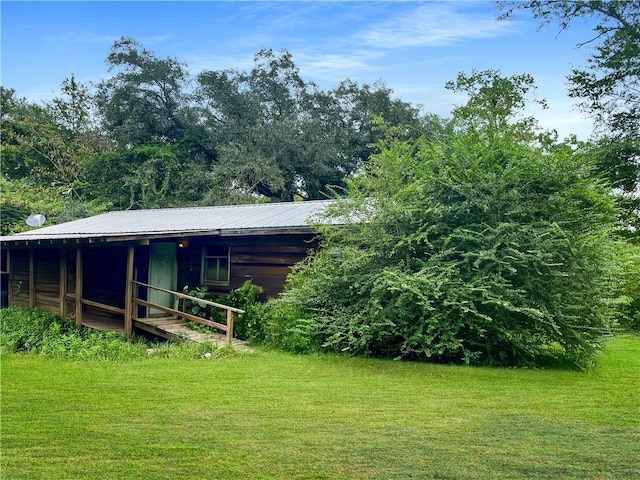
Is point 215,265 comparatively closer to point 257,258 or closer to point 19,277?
point 257,258

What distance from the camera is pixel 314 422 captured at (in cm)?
527

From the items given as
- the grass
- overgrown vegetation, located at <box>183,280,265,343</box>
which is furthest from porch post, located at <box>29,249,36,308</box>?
the grass

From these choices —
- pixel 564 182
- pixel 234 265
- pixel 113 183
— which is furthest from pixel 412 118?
pixel 564 182

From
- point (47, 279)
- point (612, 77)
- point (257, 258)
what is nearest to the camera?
point (257, 258)

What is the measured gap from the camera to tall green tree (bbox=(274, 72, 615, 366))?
852cm

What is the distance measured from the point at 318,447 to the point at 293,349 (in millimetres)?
4825

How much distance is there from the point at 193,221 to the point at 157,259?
1624 millimetres

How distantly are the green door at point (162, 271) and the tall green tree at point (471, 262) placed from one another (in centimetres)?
520

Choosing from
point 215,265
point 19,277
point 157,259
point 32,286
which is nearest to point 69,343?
point 157,259

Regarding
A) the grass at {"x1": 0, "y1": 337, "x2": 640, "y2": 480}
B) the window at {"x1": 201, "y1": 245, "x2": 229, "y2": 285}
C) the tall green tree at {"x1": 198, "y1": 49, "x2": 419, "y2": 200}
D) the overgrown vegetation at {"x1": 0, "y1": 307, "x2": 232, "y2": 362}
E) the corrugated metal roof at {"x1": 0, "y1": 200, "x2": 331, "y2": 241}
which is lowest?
the overgrown vegetation at {"x1": 0, "y1": 307, "x2": 232, "y2": 362}

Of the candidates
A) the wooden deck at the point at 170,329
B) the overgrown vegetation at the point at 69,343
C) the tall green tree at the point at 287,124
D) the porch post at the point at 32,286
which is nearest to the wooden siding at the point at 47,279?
the porch post at the point at 32,286

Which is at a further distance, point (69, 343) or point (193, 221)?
point (193, 221)

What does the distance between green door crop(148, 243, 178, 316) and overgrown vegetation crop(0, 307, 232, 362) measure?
6.55ft

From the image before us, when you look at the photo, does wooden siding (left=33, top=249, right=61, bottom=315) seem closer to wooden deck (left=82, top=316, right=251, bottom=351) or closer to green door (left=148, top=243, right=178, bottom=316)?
wooden deck (left=82, top=316, right=251, bottom=351)
